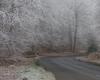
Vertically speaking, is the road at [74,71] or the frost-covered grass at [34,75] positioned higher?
the frost-covered grass at [34,75]

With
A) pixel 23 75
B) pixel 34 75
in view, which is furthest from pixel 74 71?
pixel 23 75

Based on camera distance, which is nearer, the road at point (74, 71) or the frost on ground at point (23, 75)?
the frost on ground at point (23, 75)

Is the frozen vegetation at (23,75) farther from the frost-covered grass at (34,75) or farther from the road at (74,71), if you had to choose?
the road at (74,71)

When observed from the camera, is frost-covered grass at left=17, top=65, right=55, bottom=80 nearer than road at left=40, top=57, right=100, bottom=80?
Yes

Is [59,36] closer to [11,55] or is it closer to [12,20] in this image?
[11,55]

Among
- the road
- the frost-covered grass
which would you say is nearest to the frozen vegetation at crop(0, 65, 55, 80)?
the frost-covered grass

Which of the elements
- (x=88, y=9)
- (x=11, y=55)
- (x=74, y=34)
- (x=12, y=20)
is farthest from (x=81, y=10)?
(x=12, y=20)

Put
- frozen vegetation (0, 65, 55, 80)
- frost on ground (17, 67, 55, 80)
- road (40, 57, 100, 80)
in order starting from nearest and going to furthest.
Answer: frozen vegetation (0, 65, 55, 80) → frost on ground (17, 67, 55, 80) → road (40, 57, 100, 80)

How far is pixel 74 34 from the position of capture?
160 feet

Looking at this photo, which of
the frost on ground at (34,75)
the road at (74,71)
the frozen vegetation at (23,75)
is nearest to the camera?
the frozen vegetation at (23,75)

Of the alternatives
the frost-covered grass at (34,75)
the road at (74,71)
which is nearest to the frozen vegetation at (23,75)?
the frost-covered grass at (34,75)

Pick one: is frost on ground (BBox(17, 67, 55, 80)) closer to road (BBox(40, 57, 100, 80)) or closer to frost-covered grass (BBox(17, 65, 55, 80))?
frost-covered grass (BBox(17, 65, 55, 80))

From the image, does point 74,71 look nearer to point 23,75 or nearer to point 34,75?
point 34,75

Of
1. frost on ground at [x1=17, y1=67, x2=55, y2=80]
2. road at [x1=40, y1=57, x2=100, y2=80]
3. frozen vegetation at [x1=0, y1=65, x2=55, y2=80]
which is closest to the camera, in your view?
frozen vegetation at [x1=0, y1=65, x2=55, y2=80]
